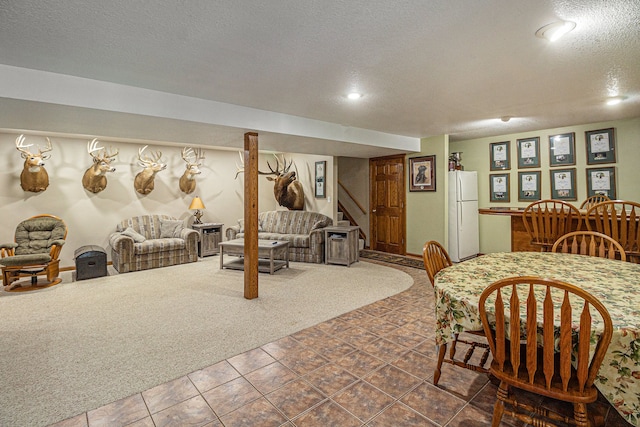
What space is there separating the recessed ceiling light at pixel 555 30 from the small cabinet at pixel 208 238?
20.5 ft

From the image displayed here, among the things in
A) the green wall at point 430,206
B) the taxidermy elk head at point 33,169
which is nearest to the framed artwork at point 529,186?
the green wall at point 430,206

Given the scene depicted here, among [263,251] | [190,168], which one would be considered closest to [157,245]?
[190,168]

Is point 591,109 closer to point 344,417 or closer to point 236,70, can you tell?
point 236,70

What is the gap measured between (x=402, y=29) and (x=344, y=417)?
238cm

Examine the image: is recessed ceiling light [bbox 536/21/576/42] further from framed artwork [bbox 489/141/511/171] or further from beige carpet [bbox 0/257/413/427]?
framed artwork [bbox 489/141/511/171]

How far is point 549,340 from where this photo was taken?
1285 millimetres

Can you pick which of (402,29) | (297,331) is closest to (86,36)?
(402,29)

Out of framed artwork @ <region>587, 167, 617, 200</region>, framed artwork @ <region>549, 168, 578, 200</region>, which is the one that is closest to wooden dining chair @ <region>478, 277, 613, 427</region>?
framed artwork @ <region>587, 167, 617, 200</region>

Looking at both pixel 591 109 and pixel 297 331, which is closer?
pixel 297 331

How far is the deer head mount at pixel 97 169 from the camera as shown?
565cm

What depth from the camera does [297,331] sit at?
3057 mm

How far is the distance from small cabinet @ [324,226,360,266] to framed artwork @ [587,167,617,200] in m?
3.80

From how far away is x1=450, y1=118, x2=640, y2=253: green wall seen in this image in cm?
476

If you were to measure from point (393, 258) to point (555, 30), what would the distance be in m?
4.79
